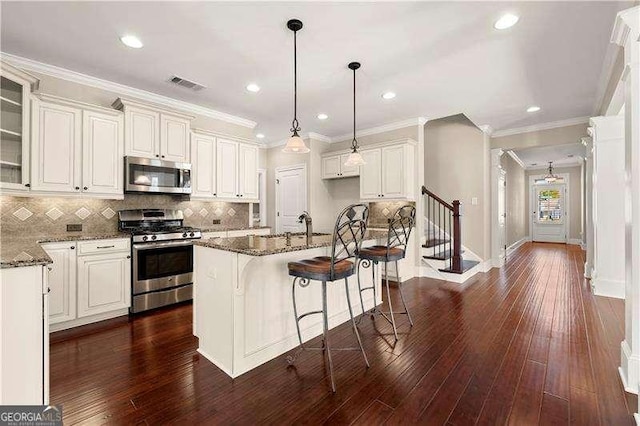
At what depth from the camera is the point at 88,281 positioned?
3080 mm

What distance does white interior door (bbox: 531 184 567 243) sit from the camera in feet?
33.1

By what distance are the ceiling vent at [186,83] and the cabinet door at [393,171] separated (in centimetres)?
313

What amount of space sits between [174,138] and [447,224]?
5.21 m

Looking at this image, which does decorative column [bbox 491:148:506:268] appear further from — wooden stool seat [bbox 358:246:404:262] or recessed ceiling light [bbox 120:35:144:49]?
recessed ceiling light [bbox 120:35:144:49]

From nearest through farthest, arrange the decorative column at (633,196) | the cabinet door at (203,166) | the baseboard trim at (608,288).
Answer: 1. the decorative column at (633,196)
2. the baseboard trim at (608,288)
3. the cabinet door at (203,166)

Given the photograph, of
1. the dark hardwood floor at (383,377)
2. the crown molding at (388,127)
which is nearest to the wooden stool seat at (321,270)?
the dark hardwood floor at (383,377)

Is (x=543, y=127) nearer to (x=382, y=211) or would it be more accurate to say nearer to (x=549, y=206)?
(x=382, y=211)

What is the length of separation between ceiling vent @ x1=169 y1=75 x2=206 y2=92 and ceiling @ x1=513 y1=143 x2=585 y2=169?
270 inches

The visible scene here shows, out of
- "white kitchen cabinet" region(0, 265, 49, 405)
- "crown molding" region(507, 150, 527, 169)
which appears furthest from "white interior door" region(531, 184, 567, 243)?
"white kitchen cabinet" region(0, 265, 49, 405)

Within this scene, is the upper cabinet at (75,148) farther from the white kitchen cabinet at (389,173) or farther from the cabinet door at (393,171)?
the cabinet door at (393,171)

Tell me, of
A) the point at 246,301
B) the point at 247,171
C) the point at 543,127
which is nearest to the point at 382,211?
the point at 247,171

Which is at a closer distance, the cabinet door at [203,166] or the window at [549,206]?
the cabinet door at [203,166]

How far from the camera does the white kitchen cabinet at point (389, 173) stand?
198 inches

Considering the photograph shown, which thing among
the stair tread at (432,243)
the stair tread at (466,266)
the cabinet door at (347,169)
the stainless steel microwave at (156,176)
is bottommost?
the stair tread at (466,266)
